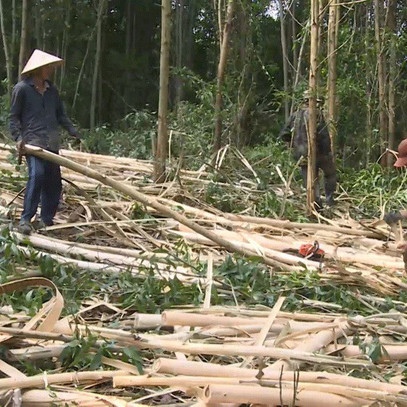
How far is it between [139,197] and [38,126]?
56.3 inches

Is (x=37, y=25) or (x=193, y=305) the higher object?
(x=37, y=25)

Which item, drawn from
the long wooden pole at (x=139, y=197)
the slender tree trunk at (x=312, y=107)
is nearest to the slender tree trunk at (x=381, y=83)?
the slender tree trunk at (x=312, y=107)

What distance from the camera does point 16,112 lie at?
608 centimetres

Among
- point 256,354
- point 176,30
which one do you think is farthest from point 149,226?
point 176,30

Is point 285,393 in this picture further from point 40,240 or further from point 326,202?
point 326,202

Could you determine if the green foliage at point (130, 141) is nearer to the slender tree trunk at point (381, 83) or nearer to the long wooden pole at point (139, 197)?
the slender tree trunk at point (381, 83)

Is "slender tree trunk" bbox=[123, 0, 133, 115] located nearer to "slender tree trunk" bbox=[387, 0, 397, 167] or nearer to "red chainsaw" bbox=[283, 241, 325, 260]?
"slender tree trunk" bbox=[387, 0, 397, 167]

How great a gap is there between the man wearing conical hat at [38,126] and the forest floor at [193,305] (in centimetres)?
22

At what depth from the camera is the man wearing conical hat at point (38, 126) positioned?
5.94 metres

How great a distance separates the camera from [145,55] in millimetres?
24578

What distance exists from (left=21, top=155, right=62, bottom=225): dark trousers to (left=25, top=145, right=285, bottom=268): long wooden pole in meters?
0.30

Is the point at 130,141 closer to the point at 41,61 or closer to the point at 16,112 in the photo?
the point at 16,112

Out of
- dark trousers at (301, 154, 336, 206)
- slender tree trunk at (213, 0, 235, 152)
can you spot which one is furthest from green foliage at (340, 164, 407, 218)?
slender tree trunk at (213, 0, 235, 152)

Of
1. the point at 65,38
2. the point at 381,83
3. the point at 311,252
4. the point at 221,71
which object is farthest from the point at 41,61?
the point at 65,38
